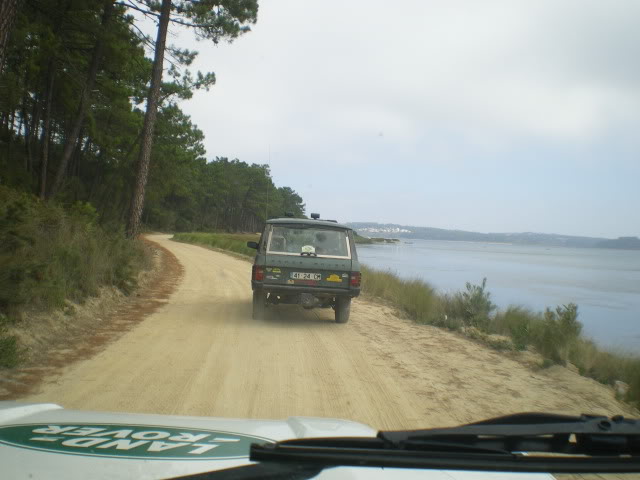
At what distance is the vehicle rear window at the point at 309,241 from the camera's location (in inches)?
380

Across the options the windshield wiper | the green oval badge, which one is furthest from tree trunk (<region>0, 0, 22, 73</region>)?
the windshield wiper

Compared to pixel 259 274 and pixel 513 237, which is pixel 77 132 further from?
pixel 513 237

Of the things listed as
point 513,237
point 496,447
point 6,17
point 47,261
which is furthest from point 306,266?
point 513,237

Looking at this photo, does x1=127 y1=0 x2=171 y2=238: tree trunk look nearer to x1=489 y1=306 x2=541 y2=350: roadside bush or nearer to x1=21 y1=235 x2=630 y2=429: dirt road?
x1=21 y1=235 x2=630 y2=429: dirt road

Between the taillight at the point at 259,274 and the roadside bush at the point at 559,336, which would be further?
the taillight at the point at 259,274

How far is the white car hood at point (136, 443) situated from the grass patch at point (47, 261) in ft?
12.0

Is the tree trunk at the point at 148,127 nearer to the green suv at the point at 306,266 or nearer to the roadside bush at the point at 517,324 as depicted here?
the green suv at the point at 306,266

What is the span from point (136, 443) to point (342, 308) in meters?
7.48

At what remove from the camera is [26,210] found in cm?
786

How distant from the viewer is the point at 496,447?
189 centimetres

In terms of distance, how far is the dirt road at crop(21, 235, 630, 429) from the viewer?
16.0 feet

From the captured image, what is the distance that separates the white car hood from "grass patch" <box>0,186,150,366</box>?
3.64m

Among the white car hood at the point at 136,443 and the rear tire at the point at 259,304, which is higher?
the white car hood at the point at 136,443

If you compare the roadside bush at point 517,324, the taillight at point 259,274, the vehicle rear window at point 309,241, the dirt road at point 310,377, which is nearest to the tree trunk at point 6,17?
the dirt road at point 310,377
